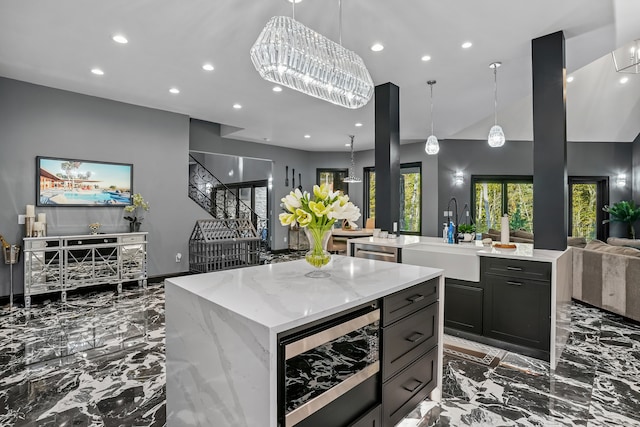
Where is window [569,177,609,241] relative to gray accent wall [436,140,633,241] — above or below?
below

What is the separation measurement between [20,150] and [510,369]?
21.5ft

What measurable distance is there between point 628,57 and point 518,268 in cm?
600

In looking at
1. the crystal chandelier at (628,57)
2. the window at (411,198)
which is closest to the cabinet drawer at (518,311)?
the crystal chandelier at (628,57)

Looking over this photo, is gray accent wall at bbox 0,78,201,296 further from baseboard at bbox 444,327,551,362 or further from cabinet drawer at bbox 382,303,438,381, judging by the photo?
cabinet drawer at bbox 382,303,438,381

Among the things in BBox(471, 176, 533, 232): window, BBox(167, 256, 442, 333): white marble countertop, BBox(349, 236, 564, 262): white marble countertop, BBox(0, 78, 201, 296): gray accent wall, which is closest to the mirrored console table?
BBox(0, 78, 201, 296): gray accent wall

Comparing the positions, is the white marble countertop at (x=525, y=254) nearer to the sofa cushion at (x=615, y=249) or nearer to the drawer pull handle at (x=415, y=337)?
the drawer pull handle at (x=415, y=337)

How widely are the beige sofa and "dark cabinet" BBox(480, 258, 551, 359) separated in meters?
1.86

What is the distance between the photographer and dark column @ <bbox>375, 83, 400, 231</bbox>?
14.4 feet

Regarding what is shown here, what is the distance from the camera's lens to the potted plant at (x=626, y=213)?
25.7ft

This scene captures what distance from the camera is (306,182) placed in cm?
1015

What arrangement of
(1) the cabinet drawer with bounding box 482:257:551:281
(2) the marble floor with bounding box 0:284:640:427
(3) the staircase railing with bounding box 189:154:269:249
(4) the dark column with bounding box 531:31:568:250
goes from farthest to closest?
1. (3) the staircase railing with bounding box 189:154:269:249
2. (4) the dark column with bounding box 531:31:568:250
3. (1) the cabinet drawer with bounding box 482:257:551:281
4. (2) the marble floor with bounding box 0:284:640:427

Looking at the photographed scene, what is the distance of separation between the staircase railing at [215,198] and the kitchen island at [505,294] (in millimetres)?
5084

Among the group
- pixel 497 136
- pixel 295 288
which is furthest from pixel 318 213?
pixel 497 136

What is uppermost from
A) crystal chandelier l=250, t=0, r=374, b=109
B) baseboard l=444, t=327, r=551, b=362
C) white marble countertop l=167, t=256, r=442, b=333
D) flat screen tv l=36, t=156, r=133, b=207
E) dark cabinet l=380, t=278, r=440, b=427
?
crystal chandelier l=250, t=0, r=374, b=109
